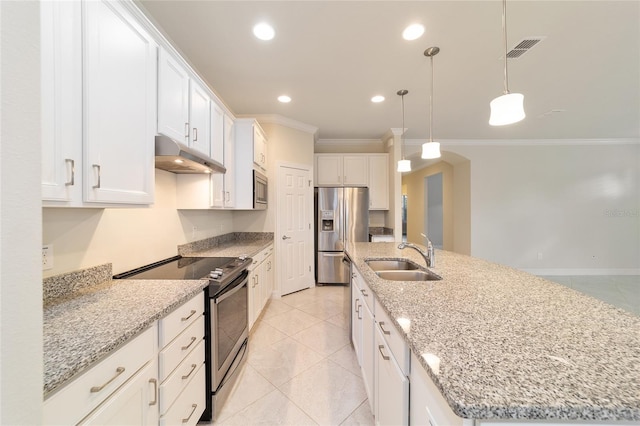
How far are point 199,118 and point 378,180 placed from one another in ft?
10.8

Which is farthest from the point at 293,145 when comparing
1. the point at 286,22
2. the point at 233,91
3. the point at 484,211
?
the point at 484,211

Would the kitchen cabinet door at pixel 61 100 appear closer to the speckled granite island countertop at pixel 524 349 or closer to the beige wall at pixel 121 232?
the beige wall at pixel 121 232

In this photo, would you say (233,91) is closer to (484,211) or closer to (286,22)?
(286,22)

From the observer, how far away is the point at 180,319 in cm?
119

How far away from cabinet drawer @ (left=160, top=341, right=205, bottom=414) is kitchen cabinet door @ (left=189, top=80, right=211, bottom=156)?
1.42m

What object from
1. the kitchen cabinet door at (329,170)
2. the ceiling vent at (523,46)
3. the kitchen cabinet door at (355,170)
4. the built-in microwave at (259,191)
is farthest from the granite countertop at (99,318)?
the kitchen cabinet door at (355,170)

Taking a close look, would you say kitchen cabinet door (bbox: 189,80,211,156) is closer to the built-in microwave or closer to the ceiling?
the ceiling

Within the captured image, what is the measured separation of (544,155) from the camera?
480cm

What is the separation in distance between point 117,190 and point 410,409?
5.08ft

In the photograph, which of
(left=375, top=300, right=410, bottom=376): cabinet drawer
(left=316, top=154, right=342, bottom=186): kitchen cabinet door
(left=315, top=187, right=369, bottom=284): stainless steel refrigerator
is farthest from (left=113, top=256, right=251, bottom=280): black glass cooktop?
(left=316, top=154, right=342, bottom=186): kitchen cabinet door

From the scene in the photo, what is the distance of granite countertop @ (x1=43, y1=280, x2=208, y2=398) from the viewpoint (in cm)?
68

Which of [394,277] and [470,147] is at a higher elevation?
[470,147]

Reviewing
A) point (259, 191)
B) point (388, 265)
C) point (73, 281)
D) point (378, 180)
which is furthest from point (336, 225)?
point (73, 281)

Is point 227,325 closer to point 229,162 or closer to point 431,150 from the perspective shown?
point 229,162
